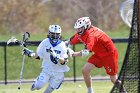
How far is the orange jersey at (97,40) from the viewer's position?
16.2m

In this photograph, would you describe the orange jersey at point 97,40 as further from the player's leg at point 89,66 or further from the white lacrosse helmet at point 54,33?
the white lacrosse helmet at point 54,33

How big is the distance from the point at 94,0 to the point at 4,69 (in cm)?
2392

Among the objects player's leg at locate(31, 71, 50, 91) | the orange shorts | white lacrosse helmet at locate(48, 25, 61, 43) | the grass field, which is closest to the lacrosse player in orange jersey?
the orange shorts

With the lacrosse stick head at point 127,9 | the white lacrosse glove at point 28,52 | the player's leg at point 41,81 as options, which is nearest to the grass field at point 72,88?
the lacrosse stick head at point 127,9

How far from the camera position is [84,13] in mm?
47125

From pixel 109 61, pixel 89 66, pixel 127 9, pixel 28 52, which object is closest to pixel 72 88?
pixel 127 9

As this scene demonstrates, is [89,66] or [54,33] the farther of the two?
[89,66]

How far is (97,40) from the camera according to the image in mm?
16422

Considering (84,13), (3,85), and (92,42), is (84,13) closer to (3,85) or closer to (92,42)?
(3,85)

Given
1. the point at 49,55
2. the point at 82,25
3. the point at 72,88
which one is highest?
the point at 82,25

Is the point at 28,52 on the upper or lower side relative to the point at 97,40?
lower

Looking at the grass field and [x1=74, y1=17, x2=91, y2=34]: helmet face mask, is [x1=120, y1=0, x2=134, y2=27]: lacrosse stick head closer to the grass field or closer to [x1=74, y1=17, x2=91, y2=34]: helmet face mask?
the grass field

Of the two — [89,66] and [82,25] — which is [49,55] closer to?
[82,25]

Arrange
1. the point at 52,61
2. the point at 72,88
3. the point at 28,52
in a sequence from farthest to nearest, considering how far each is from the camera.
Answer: the point at 72,88 → the point at 28,52 → the point at 52,61
